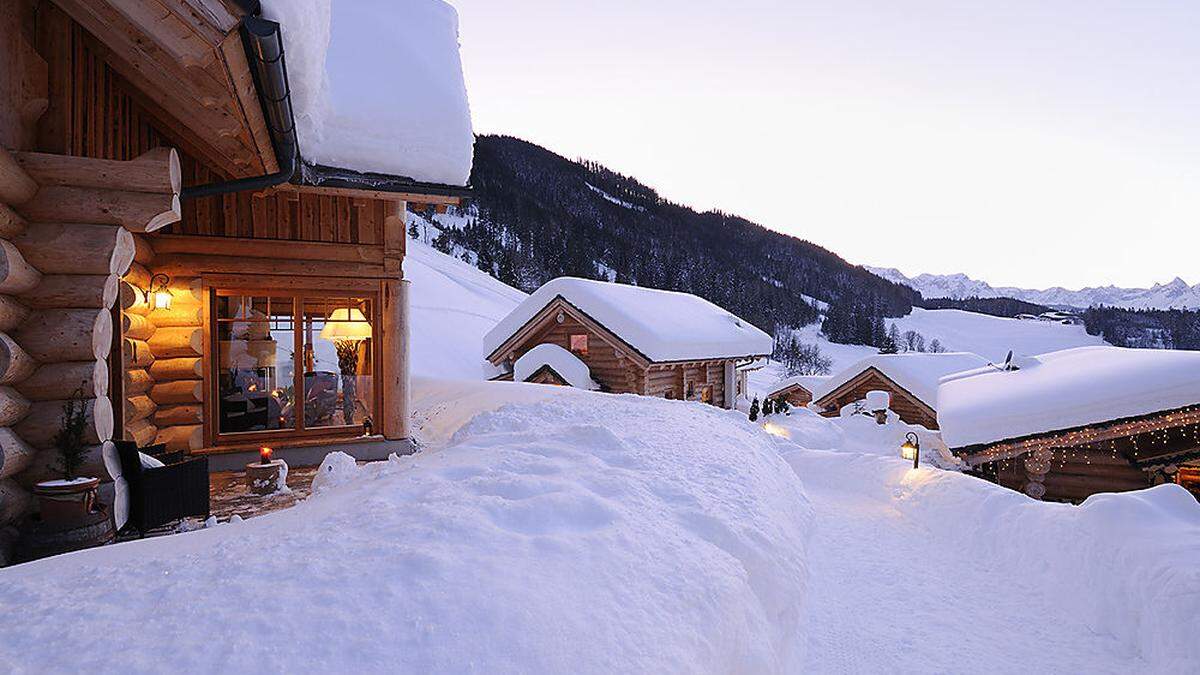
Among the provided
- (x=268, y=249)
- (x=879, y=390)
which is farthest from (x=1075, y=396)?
(x=879, y=390)

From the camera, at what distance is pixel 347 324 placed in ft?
27.7

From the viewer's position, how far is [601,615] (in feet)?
8.02

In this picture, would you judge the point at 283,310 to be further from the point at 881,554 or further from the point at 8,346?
the point at 881,554

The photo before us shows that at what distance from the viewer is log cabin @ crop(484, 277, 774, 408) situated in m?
15.4

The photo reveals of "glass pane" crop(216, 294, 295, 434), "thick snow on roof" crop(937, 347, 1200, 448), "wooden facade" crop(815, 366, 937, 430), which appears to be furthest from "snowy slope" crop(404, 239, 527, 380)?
"wooden facade" crop(815, 366, 937, 430)

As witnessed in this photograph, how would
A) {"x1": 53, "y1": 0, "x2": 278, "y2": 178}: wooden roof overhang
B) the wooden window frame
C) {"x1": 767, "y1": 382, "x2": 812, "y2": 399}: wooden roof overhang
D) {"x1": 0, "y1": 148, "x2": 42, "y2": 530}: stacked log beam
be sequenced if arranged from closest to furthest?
Answer: {"x1": 53, "y1": 0, "x2": 278, "y2": 178}: wooden roof overhang
{"x1": 0, "y1": 148, "x2": 42, "y2": 530}: stacked log beam
the wooden window frame
{"x1": 767, "y1": 382, "x2": 812, "y2": 399}: wooden roof overhang

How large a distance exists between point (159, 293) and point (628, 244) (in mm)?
87516

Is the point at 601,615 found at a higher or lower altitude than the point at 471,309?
lower

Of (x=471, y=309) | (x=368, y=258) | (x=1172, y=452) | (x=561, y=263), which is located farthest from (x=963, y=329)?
(x=368, y=258)

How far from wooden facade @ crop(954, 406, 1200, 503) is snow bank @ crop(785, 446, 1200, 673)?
2.93 m

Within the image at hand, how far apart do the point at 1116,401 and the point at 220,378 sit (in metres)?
12.8

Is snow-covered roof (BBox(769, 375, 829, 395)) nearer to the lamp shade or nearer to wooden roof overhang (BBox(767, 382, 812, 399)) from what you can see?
wooden roof overhang (BBox(767, 382, 812, 399))

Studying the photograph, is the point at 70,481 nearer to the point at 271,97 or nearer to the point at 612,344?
the point at 271,97

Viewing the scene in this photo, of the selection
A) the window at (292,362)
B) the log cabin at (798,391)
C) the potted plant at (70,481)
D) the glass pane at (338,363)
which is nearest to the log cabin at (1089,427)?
the glass pane at (338,363)
